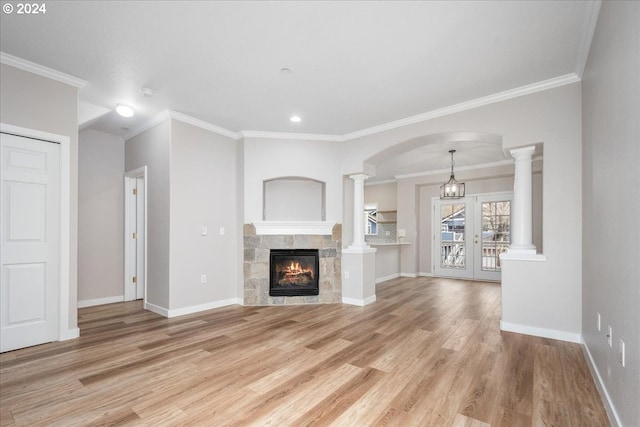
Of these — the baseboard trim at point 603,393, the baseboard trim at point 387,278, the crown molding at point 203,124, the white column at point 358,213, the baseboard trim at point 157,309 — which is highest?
the crown molding at point 203,124

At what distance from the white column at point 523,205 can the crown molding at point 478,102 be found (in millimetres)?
638

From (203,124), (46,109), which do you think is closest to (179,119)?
(203,124)

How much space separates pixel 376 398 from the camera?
204 centimetres

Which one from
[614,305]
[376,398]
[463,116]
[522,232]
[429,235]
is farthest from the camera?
[429,235]

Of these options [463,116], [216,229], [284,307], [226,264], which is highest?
[463,116]

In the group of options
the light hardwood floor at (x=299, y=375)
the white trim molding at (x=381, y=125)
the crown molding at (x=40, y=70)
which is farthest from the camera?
the white trim molding at (x=381, y=125)

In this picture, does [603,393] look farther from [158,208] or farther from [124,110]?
[124,110]

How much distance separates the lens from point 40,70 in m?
2.98

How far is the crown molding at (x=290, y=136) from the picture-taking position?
15.7 ft

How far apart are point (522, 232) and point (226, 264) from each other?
162 inches

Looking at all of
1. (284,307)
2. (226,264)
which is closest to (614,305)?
(284,307)

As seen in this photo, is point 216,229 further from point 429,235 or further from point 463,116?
point 429,235

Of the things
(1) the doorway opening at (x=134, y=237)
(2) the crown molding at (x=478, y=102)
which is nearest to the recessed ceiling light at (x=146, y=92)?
(1) the doorway opening at (x=134, y=237)

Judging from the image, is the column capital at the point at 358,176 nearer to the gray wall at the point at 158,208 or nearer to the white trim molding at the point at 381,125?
the white trim molding at the point at 381,125
